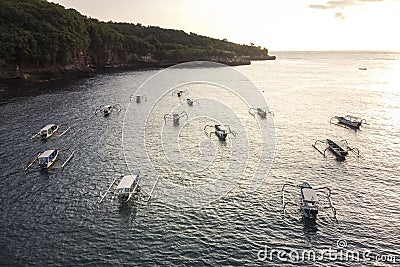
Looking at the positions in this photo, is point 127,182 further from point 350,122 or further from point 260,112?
point 350,122

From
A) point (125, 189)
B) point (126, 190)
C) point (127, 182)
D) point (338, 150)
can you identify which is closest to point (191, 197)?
point (126, 190)

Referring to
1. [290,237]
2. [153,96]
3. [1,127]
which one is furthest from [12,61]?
[290,237]

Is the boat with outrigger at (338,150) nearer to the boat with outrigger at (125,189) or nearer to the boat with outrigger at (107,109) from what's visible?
the boat with outrigger at (125,189)

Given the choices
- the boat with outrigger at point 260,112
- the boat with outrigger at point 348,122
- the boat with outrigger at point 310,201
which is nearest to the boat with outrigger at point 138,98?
the boat with outrigger at point 260,112

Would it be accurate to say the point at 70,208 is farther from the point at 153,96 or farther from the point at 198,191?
the point at 153,96

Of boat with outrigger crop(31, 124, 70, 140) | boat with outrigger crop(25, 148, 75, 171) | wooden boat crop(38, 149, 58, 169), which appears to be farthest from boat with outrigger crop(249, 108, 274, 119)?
wooden boat crop(38, 149, 58, 169)
